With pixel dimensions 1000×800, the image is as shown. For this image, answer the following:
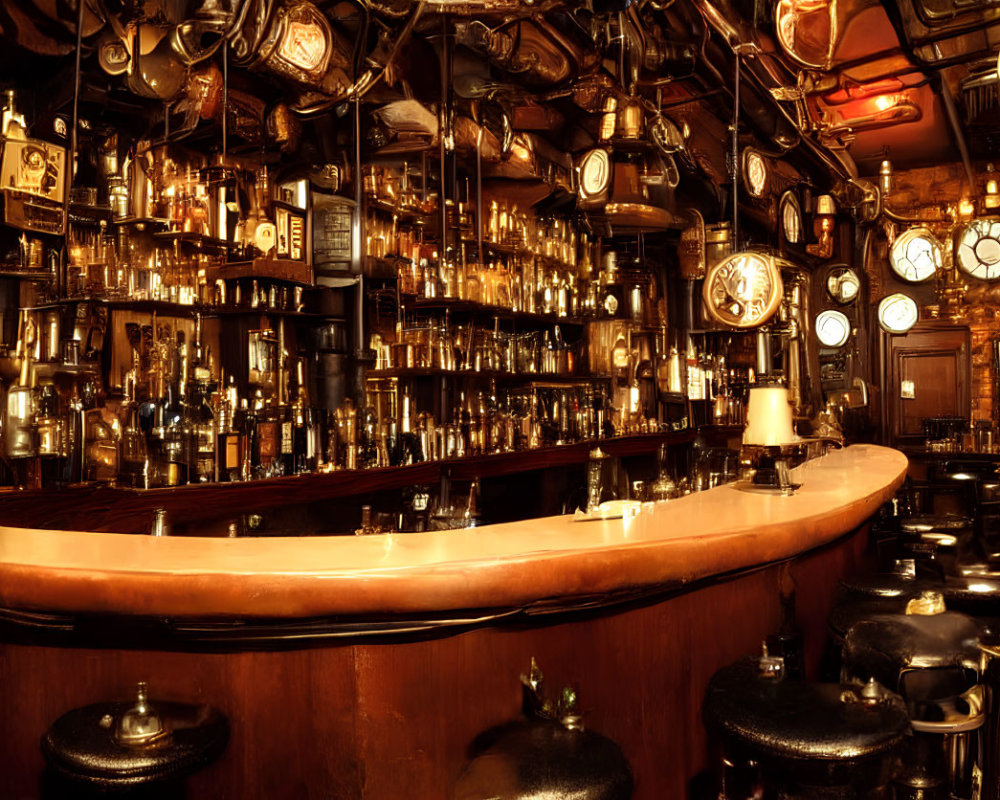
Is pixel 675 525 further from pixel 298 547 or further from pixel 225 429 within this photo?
pixel 225 429

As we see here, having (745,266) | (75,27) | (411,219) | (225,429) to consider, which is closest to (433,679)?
(225,429)

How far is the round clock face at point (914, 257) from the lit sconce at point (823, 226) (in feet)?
2.32

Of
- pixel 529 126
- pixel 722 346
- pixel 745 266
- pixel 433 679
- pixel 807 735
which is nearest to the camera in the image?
pixel 807 735

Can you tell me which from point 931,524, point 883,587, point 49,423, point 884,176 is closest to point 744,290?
point 931,524

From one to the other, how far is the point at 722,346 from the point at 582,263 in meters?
2.52

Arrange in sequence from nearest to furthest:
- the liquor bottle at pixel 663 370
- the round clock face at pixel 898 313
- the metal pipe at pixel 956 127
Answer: the metal pipe at pixel 956 127 < the liquor bottle at pixel 663 370 < the round clock face at pixel 898 313

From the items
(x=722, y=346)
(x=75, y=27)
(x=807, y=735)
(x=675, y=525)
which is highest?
(x=75, y=27)

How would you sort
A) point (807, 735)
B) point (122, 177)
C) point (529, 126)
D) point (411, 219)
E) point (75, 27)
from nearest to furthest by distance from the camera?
point (807, 735) < point (75, 27) < point (122, 177) < point (411, 219) < point (529, 126)

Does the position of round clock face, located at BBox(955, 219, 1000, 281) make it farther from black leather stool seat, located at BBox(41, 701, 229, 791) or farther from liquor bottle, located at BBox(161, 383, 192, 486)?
black leather stool seat, located at BBox(41, 701, 229, 791)

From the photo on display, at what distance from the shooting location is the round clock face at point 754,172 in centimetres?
652

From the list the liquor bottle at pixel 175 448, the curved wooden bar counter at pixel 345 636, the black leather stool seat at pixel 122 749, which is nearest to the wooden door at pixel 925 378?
the liquor bottle at pixel 175 448

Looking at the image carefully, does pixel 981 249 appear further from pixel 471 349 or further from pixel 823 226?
pixel 471 349

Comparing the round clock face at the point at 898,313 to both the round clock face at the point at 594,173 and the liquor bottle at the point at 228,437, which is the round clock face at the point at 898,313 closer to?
the round clock face at the point at 594,173

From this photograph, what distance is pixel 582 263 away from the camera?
6.97 m
